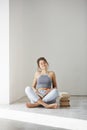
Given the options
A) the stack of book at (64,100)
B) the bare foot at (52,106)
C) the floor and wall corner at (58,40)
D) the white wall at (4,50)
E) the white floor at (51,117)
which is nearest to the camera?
the white floor at (51,117)

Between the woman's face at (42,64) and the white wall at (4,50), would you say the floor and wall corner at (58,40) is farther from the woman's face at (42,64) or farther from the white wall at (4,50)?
the woman's face at (42,64)

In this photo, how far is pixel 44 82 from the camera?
4109 mm

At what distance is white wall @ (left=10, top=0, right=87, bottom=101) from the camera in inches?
221

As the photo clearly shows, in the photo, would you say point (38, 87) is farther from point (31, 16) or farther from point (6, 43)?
point (31, 16)

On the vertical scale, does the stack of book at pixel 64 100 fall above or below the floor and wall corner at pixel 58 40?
below

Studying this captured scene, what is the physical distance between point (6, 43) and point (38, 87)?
1.04m

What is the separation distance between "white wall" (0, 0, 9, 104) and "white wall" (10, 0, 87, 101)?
3.69 ft

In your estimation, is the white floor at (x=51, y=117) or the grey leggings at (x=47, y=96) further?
the grey leggings at (x=47, y=96)

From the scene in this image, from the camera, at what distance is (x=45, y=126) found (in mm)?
3119

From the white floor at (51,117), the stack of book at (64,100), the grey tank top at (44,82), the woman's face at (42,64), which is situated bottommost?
the white floor at (51,117)

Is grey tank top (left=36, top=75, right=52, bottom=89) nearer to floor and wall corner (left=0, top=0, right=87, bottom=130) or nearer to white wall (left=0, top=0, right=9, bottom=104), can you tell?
white wall (left=0, top=0, right=9, bottom=104)

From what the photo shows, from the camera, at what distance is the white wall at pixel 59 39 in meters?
5.61

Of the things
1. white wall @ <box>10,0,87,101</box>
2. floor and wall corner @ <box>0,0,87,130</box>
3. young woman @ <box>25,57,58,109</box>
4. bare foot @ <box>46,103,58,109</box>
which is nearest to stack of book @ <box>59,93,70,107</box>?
young woman @ <box>25,57,58,109</box>

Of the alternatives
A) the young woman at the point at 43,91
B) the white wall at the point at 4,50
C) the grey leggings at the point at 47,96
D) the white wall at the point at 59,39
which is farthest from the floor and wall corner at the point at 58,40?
the grey leggings at the point at 47,96
